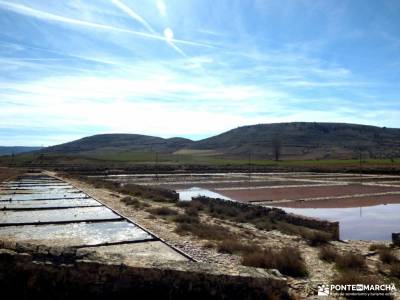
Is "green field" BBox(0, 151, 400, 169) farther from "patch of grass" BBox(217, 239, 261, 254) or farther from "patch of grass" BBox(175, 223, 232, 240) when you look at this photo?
"patch of grass" BBox(217, 239, 261, 254)

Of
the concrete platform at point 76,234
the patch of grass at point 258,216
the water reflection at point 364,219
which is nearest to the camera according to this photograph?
the concrete platform at point 76,234

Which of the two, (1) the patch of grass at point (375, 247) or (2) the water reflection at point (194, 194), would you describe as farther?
(2) the water reflection at point (194, 194)

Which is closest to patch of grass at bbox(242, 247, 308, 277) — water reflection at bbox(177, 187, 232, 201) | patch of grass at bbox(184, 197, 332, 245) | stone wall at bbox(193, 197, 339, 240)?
patch of grass at bbox(184, 197, 332, 245)

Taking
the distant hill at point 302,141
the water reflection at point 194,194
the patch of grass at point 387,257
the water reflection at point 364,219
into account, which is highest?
the distant hill at point 302,141

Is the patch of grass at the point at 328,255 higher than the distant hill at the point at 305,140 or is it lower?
lower

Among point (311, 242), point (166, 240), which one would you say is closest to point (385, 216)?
point (311, 242)

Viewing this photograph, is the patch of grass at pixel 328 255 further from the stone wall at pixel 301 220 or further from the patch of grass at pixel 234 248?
the stone wall at pixel 301 220

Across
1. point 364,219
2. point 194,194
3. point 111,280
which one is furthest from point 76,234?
point 194,194

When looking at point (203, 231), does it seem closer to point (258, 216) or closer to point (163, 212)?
point (163, 212)

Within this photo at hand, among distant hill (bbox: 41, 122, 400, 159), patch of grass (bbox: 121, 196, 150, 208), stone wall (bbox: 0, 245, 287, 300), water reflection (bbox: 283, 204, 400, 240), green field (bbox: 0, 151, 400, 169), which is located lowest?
water reflection (bbox: 283, 204, 400, 240)

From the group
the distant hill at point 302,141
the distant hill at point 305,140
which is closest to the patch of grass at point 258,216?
the distant hill at point 302,141

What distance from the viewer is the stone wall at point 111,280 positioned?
5742 mm

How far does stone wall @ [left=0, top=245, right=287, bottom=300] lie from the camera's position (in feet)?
18.8

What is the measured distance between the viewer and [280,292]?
21.1ft
